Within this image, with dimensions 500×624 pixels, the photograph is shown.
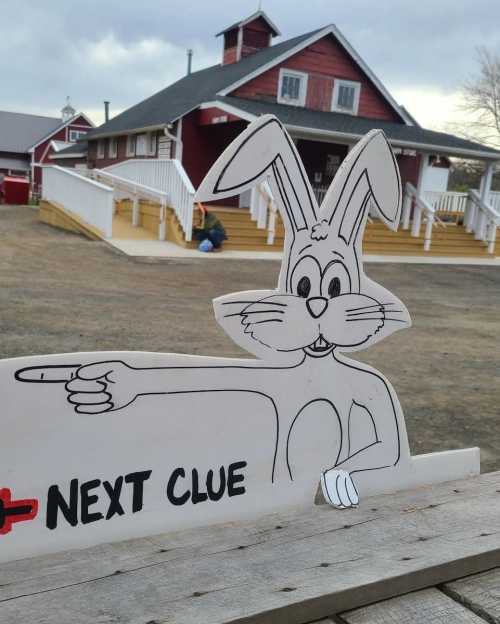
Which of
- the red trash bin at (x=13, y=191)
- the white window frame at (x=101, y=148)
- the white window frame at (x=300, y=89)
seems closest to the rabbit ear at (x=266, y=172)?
the white window frame at (x=300, y=89)

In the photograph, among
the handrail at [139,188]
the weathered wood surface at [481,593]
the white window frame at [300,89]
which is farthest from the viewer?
the white window frame at [300,89]

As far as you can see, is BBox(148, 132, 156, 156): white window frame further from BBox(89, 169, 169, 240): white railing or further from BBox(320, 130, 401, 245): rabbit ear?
BBox(320, 130, 401, 245): rabbit ear

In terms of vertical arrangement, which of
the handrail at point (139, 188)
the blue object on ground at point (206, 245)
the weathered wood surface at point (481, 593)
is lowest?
the weathered wood surface at point (481, 593)

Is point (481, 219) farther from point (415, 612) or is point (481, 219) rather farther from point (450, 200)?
point (415, 612)

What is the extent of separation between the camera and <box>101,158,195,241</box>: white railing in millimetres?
14656

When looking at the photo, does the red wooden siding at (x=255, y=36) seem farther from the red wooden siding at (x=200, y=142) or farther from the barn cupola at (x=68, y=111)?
the barn cupola at (x=68, y=111)

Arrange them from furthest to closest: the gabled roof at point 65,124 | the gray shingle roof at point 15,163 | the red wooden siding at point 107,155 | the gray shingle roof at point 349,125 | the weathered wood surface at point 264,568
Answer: the gray shingle roof at point 15,163 < the gabled roof at point 65,124 < the red wooden siding at point 107,155 < the gray shingle roof at point 349,125 < the weathered wood surface at point 264,568

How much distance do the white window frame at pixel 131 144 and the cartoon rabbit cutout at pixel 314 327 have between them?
22841 mm

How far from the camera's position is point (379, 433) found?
2.92m

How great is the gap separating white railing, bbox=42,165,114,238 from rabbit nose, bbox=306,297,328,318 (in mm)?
12569

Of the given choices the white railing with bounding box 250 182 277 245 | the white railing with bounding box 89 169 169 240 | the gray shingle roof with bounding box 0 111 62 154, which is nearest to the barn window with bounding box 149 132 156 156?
the white railing with bounding box 89 169 169 240

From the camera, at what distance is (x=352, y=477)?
287cm

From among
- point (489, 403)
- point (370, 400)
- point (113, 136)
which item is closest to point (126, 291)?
point (489, 403)

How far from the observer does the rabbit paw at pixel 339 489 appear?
8.96 feet
